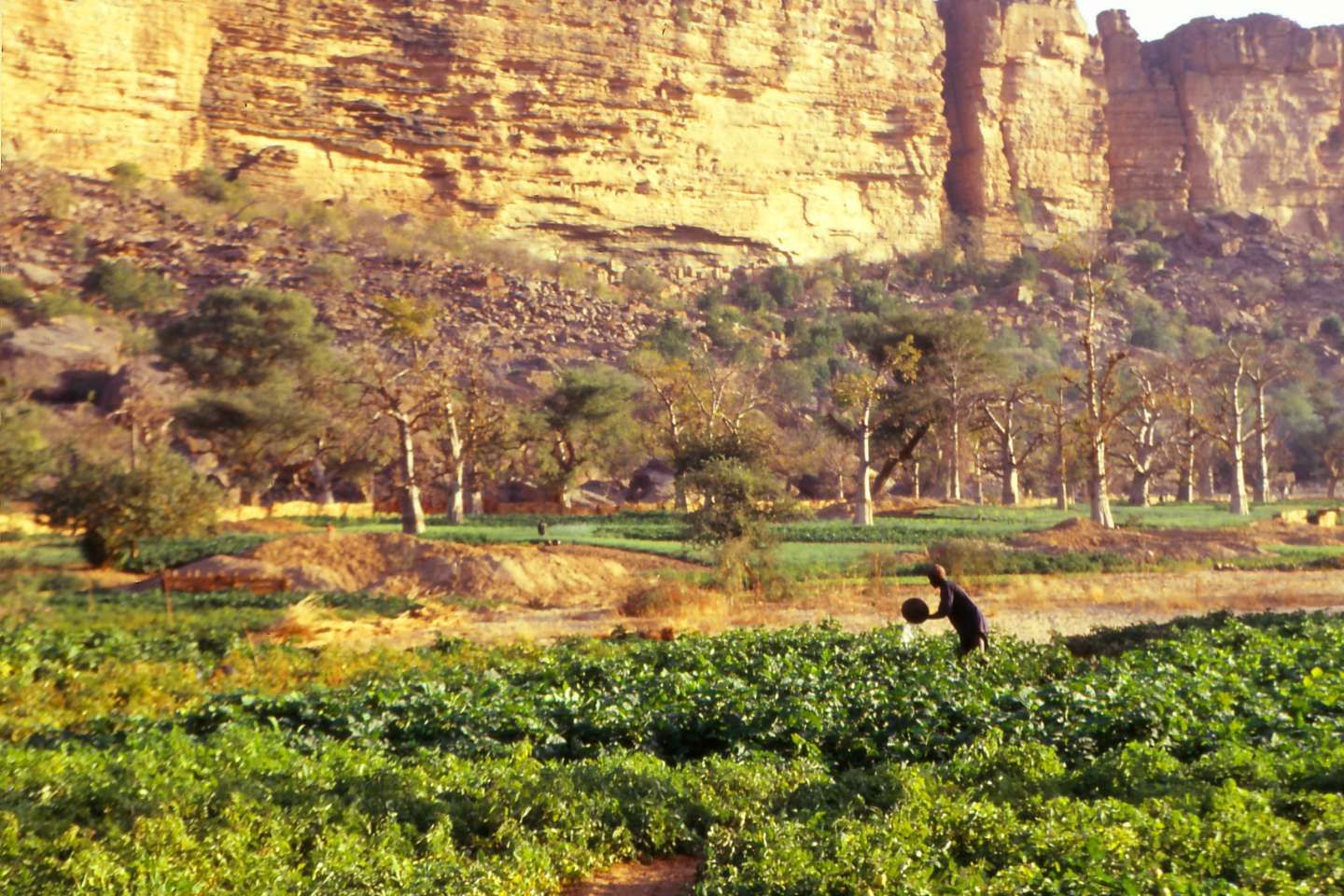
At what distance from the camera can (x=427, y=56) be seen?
245 ft

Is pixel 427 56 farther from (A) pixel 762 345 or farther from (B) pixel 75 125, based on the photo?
(A) pixel 762 345

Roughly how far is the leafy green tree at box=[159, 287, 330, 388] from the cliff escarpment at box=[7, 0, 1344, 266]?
2102cm

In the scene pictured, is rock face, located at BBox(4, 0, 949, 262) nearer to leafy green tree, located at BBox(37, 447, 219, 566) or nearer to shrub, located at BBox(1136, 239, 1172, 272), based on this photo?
shrub, located at BBox(1136, 239, 1172, 272)

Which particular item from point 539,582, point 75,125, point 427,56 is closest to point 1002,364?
point 539,582

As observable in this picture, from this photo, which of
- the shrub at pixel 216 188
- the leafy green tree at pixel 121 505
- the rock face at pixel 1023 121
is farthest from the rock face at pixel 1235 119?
the leafy green tree at pixel 121 505

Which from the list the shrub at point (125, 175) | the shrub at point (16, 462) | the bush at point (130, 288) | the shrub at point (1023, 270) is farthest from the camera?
the shrub at point (1023, 270)

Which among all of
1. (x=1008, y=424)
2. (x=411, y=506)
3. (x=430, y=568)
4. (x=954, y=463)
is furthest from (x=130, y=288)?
(x=430, y=568)

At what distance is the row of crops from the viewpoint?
6.51m

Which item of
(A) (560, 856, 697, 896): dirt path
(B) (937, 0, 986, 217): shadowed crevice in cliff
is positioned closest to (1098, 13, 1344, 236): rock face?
(B) (937, 0, 986, 217): shadowed crevice in cliff

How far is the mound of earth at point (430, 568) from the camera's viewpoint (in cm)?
2430

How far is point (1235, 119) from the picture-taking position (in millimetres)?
94062

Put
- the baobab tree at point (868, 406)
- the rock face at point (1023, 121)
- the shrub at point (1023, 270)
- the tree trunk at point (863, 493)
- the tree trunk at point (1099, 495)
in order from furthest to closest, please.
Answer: the rock face at point (1023, 121) < the shrub at point (1023, 270) < the baobab tree at point (868, 406) < the tree trunk at point (863, 493) < the tree trunk at point (1099, 495)

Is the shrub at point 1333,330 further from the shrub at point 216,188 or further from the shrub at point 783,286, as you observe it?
the shrub at point 216,188

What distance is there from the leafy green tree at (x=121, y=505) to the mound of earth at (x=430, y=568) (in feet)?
3.21
